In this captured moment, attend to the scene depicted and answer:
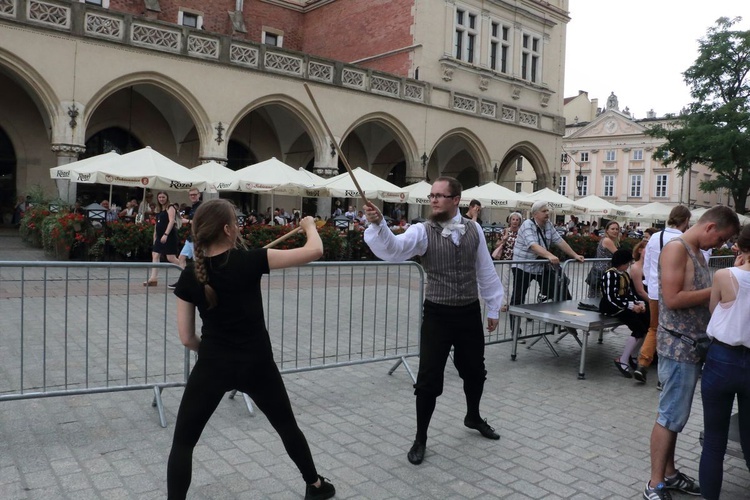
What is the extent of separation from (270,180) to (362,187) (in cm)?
299

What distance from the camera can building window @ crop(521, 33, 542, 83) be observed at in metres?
31.0

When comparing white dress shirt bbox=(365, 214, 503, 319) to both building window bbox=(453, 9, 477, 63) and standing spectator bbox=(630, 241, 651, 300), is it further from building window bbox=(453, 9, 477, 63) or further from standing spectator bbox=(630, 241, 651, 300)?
building window bbox=(453, 9, 477, 63)

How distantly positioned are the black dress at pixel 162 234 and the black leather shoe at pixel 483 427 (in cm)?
844

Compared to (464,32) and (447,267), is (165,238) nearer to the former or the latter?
(447,267)

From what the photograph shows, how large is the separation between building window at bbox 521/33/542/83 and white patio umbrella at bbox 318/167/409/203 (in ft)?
48.9

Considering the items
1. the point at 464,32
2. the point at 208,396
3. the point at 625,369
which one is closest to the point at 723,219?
the point at 208,396

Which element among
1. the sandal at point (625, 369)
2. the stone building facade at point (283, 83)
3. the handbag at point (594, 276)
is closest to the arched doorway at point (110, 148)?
the stone building facade at point (283, 83)

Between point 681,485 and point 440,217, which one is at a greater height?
point 440,217

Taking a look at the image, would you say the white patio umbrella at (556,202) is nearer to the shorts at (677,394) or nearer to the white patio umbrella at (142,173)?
the white patio umbrella at (142,173)

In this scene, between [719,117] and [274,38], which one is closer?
[274,38]

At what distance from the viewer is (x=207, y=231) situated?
9.93ft

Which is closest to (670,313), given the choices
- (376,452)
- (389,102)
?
(376,452)

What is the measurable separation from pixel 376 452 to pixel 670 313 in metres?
2.20

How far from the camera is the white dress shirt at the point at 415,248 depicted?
3811mm
